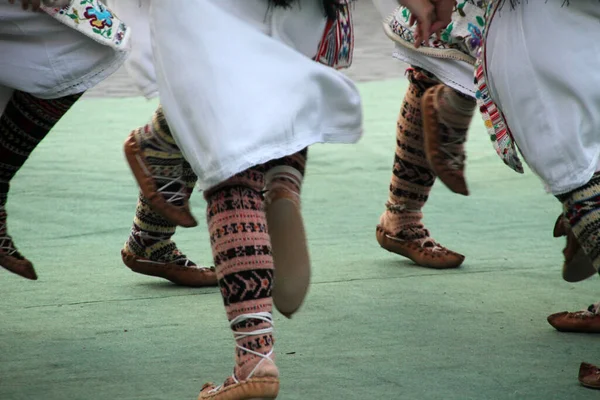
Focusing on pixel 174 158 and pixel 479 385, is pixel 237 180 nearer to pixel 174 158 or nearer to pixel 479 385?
pixel 174 158

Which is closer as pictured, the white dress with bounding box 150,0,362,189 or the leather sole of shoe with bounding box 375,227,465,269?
the white dress with bounding box 150,0,362,189

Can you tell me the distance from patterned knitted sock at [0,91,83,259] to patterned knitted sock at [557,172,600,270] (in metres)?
1.18

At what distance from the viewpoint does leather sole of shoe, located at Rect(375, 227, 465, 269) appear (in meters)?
3.35

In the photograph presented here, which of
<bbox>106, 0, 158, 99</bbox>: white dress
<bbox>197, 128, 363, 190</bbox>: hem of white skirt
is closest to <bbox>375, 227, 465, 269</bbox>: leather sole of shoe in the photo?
<bbox>106, 0, 158, 99</bbox>: white dress

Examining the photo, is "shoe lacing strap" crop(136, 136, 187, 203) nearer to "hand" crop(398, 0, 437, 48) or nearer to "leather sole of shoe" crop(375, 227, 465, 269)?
"hand" crop(398, 0, 437, 48)

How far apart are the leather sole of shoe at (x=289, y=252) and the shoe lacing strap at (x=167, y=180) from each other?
0.24 metres

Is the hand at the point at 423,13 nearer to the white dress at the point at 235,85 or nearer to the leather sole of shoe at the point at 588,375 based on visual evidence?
the white dress at the point at 235,85

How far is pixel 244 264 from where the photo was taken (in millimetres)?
1985

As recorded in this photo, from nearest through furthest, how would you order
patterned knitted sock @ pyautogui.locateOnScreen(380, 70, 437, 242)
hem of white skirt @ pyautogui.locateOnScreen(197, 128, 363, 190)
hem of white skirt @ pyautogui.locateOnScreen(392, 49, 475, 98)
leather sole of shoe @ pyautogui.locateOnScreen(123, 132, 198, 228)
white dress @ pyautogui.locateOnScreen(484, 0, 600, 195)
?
hem of white skirt @ pyautogui.locateOnScreen(197, 128, 363, 190)
white dress @ pyautogui.locateOnScreen(484, 0, 600, 195)
leather sole of shoe @ pyautogui.locateOnScreen(123, 132, 198, 228)
hem of white skirt @ pyautogui.locateOnScreen(392, 49, 475, 98)
patterned knitted sock @ pyautogui.locateOnScreen(380, 70, 437, 242)

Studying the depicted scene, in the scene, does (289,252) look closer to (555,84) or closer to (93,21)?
(555,84)

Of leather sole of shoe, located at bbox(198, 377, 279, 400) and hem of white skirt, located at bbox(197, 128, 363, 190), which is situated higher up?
hem of white skirt, located at bbox(197, 128, 363, 190)

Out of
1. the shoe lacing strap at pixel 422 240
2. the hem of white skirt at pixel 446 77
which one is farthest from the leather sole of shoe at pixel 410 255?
the hem of white skirt at pixel 446 77

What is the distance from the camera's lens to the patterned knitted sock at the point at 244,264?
6.52 ft

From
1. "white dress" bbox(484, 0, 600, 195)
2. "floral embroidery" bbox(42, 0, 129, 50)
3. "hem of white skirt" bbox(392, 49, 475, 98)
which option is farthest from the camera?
"hem of white skirt" bbox(392, 49, 475, 98)
